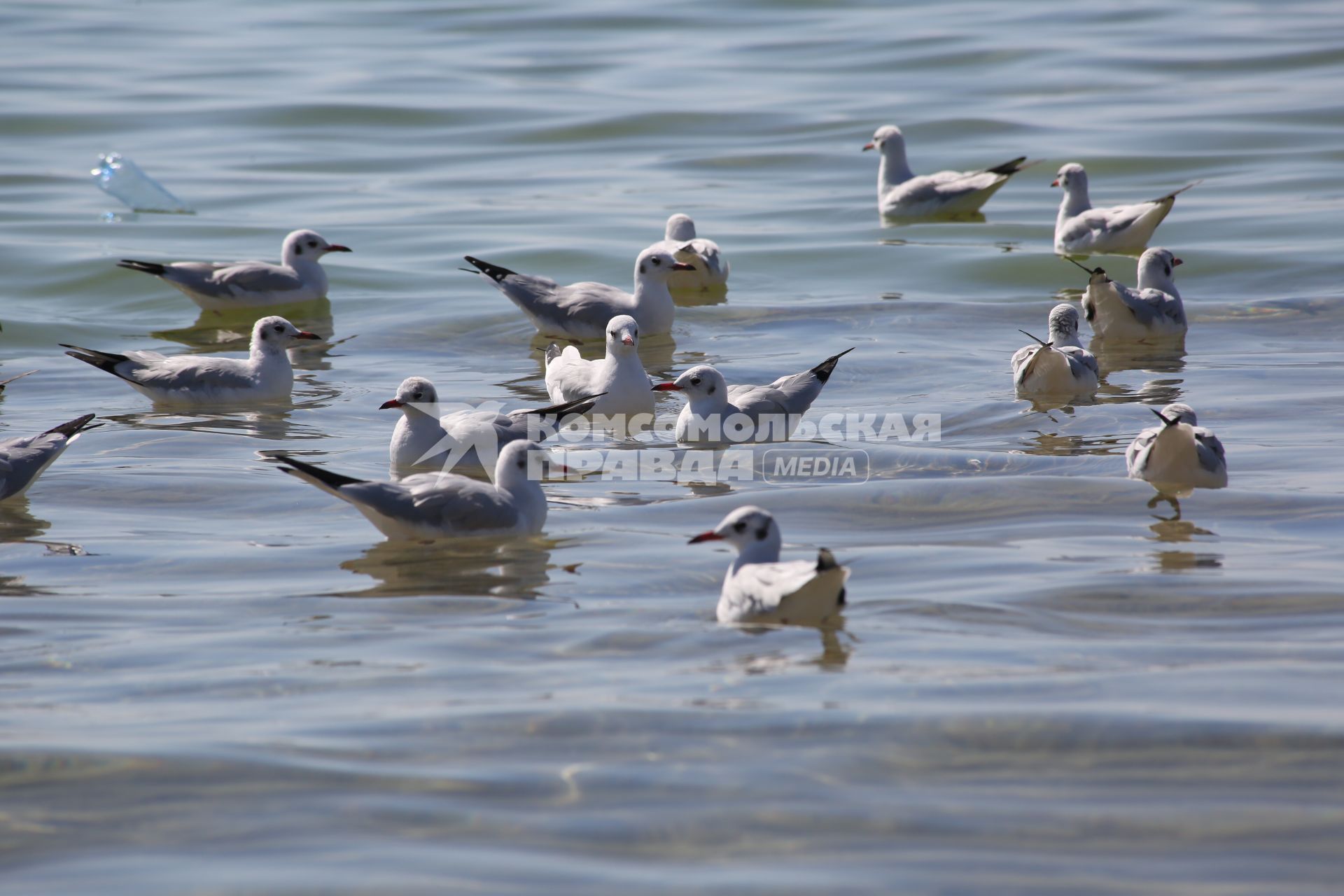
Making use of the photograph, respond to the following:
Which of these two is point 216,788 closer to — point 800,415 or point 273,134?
point 800,415

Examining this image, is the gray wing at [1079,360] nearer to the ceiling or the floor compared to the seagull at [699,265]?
nearer to the floor

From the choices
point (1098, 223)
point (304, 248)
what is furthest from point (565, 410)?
point (1098, 223)

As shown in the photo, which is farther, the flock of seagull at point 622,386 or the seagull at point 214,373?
the seagull at point 214,373

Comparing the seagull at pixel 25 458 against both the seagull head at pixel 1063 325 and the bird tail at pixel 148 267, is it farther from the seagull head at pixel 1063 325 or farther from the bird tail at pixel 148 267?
the seagull head at pixel 1063 325

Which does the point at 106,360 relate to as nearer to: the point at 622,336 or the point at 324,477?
the point at 622,336

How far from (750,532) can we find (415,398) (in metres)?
3.72

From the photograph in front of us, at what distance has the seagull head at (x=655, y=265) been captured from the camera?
14.1 m

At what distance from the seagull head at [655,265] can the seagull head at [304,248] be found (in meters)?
3.36

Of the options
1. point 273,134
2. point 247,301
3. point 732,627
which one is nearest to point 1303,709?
point 732,627

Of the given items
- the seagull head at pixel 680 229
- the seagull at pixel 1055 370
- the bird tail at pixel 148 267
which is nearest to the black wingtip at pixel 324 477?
the seagull at pixel 1055 370

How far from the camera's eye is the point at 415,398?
9.77 metres

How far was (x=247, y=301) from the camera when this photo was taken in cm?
1545

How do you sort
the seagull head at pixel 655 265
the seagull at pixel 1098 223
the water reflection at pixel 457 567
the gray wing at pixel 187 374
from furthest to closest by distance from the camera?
1. the seagull at pixel 1098 223
2. the seagull head at pixel 655 265
3. the gray wing at pixel 187 374
4. the water reflection at pixel 457 567

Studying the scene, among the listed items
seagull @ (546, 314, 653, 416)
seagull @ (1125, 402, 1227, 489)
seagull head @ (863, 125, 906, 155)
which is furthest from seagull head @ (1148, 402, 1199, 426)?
seagull head @ (863, 125, 906, 155)
